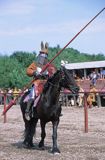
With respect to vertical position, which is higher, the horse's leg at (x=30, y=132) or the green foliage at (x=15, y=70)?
the green foliage at (x=15, y=70)

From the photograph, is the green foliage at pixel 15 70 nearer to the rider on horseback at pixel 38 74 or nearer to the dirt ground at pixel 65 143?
the dirt ground at pixel 65 143

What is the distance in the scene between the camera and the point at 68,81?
10445 millimetres

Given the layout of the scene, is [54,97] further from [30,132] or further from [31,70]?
[30,132]

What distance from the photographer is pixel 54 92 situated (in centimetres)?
1062

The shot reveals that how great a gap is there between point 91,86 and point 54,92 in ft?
55.6

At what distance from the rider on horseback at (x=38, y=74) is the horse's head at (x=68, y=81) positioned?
0.56 meters

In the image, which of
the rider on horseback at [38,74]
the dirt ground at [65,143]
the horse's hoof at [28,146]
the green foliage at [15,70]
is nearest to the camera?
the dirt ground at [65,143]

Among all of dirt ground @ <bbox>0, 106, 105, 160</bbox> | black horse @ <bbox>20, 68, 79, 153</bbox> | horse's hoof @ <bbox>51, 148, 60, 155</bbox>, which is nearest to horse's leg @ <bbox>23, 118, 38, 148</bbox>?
dirt ground @ <bbox>0, 106, 105, 160</bbox>

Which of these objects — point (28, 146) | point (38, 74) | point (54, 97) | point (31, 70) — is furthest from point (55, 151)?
point (31, 70)

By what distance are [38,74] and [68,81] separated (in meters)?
0.77

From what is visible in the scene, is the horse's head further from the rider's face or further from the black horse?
the rider's face

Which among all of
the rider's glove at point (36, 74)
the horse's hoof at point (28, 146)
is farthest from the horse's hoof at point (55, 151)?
the rider's glove at point (36, 74)

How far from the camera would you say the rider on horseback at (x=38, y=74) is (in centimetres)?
1098

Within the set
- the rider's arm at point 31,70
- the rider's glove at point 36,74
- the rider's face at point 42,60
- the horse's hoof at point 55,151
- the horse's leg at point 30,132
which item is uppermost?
the rider's face at point 42,60
